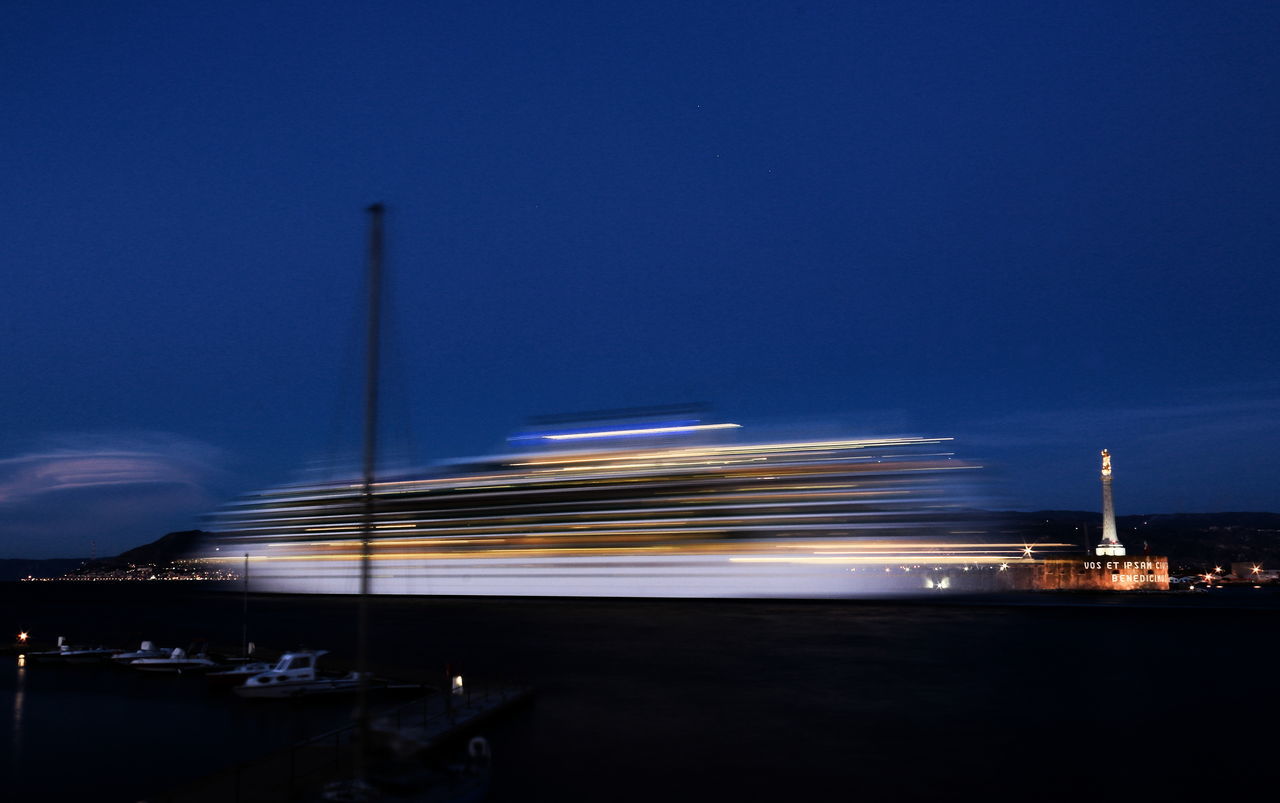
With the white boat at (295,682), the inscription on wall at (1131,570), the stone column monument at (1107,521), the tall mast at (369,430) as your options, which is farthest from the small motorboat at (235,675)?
the stone column monument at (1107,521)

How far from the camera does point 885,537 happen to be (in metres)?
60.0

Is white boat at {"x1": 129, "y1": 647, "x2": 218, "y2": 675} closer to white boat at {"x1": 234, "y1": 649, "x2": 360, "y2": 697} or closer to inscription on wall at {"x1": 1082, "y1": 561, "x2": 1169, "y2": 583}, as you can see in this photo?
white boat at {"x1": 234, "y1": 649, "x2": 360, "y2": 697}

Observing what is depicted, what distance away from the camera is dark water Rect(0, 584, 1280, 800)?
14.8 m

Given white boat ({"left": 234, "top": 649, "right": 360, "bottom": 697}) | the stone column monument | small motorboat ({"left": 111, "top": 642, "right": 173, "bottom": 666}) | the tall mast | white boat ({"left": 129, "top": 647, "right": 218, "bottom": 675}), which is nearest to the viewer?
the tall mast

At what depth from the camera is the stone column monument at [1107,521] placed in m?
102

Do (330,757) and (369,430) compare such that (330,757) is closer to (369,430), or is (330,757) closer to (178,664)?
(369,430)

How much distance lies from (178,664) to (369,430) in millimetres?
21351

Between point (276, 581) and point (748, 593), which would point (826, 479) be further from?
point (276, 581)

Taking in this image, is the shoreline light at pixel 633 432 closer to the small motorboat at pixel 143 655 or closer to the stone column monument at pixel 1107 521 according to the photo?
the small motorboat at pixel 143 655

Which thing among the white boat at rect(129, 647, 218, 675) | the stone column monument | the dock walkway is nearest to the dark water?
the white boat at rect(129, 647, 218, 675)

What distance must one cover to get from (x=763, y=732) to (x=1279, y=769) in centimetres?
862

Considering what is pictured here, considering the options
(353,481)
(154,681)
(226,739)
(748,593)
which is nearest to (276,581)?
(353,481)

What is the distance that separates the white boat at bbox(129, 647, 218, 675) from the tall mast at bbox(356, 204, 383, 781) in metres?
19.5

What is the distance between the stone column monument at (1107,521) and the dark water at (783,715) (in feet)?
207
